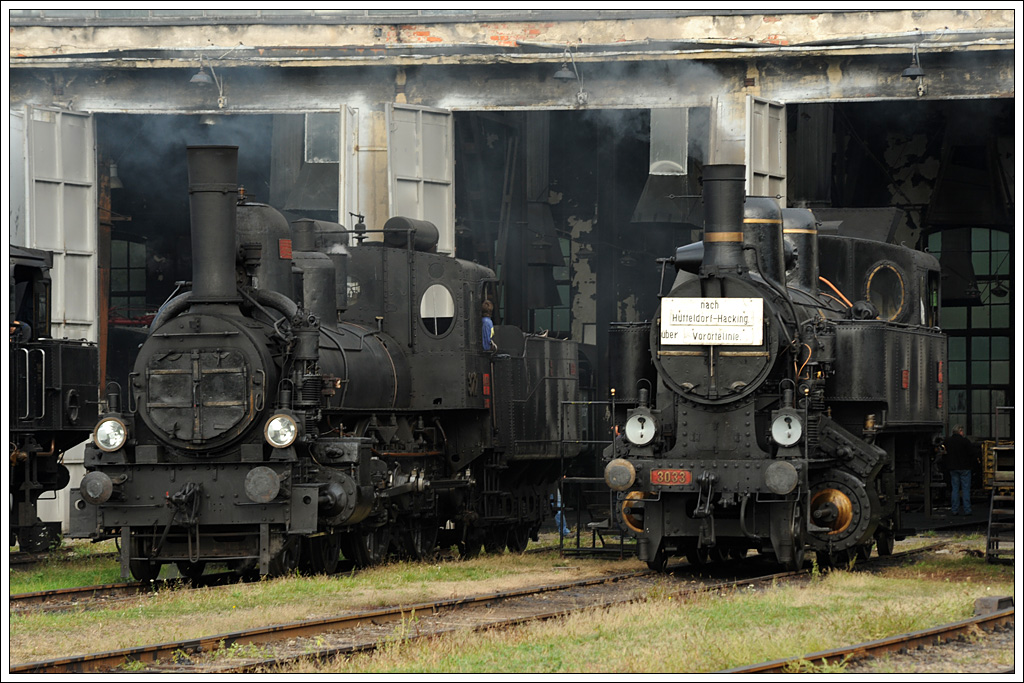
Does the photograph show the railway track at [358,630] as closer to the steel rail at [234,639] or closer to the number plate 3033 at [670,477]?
the steel rail at [234,639]

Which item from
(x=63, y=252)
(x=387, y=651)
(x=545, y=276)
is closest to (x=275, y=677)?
(x=387, y=651)

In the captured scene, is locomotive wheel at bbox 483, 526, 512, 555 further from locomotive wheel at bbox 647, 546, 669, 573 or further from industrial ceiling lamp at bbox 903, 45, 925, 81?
industrial ceiling lamp at bbox 903, 45, 925, 81

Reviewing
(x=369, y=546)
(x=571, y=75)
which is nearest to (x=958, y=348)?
(x=571, y=75)

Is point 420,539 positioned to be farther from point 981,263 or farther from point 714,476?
point 981,263

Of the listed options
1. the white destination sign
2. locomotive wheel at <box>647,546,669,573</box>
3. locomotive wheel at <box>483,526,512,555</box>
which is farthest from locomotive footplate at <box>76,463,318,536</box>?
locomotive wheel at <box>483,526,512,555</box>

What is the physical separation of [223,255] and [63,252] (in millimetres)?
7577

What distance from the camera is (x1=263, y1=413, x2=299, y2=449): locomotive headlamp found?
1207 centimetres

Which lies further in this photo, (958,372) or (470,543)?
(958,372)

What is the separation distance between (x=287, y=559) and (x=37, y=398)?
146 inches

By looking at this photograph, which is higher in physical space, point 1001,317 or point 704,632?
point 1001,317

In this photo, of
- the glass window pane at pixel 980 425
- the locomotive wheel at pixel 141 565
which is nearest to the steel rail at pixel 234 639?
the locomotive wheel at pixel 141 565

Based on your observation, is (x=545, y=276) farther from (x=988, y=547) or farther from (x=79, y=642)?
(x=79, y=642)

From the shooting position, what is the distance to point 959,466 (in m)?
21.1

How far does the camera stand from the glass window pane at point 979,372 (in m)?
27.6
